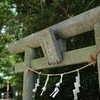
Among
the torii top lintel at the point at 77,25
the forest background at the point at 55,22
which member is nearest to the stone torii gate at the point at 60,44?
the torii top lintel at the point at 77,25

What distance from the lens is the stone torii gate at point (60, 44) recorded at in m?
1.88

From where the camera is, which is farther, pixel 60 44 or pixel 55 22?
pixel 55 22

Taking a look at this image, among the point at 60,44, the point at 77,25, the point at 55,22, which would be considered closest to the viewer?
the point at 77,25

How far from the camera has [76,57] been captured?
6.52 ft

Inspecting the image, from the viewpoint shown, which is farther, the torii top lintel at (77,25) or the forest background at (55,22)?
the forest background at (55,22)

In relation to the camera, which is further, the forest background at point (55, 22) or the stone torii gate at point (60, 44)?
the forest background at point (55, 22)

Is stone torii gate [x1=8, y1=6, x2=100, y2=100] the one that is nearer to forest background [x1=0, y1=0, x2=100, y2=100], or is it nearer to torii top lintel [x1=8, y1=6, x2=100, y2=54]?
torii top lintel [x1=8, y1=6, x2=100, y2=54]

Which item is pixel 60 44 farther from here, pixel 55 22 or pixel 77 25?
pixel 55 22

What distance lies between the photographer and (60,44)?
2256mm

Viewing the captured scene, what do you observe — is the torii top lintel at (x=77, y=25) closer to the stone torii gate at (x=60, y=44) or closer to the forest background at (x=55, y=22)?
the stone torii gate at (x=60, y=44)

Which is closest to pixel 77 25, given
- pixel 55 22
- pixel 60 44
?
pixel 60 44

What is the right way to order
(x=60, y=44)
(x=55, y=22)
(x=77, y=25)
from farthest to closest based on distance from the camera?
(x=55, y=22) → (x=60, y=44) → (x=77, y=25)

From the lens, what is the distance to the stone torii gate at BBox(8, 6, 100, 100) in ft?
6.15

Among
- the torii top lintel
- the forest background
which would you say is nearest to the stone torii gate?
the torii top lintel
